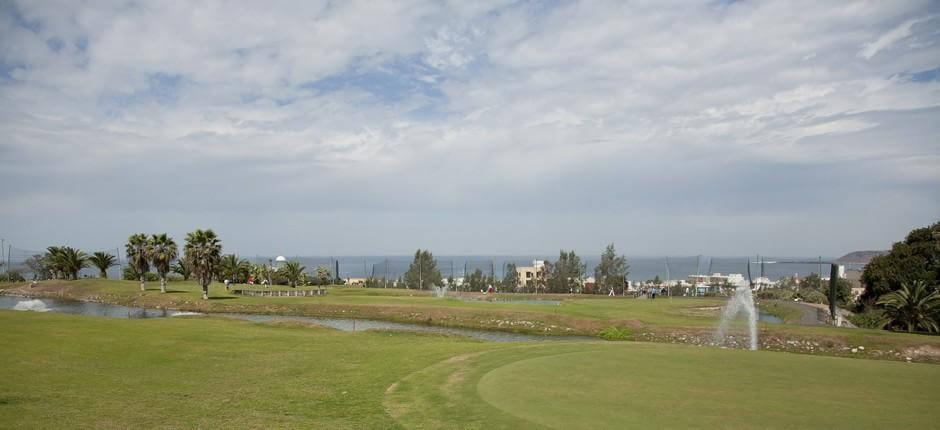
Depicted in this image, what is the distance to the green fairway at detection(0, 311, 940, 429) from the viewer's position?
A: 1159 centimetres

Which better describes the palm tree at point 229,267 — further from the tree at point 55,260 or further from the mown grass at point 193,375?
the mown grass at point 193,375

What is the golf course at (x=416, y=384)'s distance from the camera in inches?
459

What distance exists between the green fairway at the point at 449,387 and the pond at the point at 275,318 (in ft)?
46.8

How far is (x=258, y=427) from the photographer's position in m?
11.8

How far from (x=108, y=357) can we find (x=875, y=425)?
22253 millimetres

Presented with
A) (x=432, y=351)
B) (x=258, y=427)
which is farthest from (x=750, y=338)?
(x=258, y=427)

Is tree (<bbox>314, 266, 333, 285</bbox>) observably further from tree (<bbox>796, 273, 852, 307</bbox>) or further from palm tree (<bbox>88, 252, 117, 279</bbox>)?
tree (<bbox>796, 273, 852, 307</bbox>)

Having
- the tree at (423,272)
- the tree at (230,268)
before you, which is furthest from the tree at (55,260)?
the tree at (423,272)

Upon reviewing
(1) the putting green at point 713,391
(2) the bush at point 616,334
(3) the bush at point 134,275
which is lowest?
(2) the bush at point 616,334

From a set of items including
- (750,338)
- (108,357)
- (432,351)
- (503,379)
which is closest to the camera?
(503,379)

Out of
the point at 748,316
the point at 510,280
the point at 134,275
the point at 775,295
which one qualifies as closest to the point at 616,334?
the point at 748,316

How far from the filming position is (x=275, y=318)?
4631 cm

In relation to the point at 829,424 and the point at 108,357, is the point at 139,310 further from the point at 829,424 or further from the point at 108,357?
the point at 829,424

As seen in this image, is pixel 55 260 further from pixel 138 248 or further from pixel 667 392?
pixel 667 392
